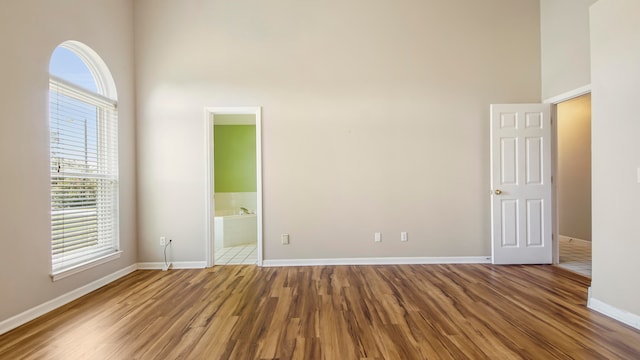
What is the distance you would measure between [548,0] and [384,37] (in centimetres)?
222

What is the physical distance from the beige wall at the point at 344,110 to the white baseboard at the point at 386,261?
0.28ft

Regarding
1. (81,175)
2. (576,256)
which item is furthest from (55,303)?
(576,256)

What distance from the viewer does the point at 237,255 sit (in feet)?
14.8

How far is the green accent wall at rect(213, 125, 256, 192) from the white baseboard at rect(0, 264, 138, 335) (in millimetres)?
3371

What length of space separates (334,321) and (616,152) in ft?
8.84

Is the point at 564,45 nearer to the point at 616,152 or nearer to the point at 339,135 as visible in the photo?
the point at 616,152

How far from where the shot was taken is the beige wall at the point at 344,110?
380 centimetres

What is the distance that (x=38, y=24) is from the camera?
2.48 meters

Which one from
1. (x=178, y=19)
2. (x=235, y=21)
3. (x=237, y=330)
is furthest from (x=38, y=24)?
(x=237, y=330)

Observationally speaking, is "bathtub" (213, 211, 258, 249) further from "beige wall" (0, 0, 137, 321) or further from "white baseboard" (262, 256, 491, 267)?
"beige wall" (0, 0, 137, 321)

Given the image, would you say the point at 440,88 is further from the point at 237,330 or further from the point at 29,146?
the point at 29,146

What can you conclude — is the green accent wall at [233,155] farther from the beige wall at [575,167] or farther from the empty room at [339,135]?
the beige wall at [575,167]

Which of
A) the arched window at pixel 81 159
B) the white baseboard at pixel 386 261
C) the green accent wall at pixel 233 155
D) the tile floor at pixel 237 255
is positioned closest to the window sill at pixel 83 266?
the arched window at pixel 81 159

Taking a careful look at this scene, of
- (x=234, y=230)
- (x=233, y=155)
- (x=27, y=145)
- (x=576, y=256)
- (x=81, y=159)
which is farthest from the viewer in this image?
(x=233, y=155)
